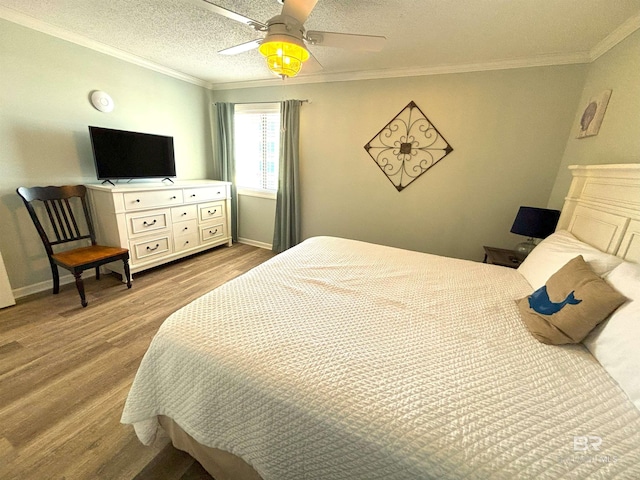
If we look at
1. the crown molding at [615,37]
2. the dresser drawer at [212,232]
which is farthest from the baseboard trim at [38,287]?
the crown molding at [615,37]

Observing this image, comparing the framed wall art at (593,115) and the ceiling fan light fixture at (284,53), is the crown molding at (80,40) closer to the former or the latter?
the ceiling fan light fixture at (284,53)

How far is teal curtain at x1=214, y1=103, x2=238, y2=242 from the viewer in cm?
372

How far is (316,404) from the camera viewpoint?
2.57 feet

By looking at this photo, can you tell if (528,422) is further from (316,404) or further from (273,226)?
(273,226)

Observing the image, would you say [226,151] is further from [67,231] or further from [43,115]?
[67,231]

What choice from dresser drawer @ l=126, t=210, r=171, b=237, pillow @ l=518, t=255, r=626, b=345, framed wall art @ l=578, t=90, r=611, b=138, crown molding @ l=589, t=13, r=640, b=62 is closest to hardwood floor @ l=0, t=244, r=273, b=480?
dresser drawer @ l=126, t=210, r=171, b=237

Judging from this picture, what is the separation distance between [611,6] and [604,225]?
130 centimetres

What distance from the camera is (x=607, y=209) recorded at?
1.56m

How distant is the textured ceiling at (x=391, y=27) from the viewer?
163 cm

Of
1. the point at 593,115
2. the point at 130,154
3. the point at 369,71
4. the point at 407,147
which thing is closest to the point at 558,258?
the point at 593,115

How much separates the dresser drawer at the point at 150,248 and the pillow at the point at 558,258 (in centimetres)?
346

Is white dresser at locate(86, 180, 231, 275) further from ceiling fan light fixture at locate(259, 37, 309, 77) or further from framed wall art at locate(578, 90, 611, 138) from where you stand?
framed wall art at locate(578, 90, 611, 138)

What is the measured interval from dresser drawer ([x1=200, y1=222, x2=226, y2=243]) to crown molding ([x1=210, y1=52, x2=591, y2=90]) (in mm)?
1981

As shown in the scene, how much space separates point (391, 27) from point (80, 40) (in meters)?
2.84
